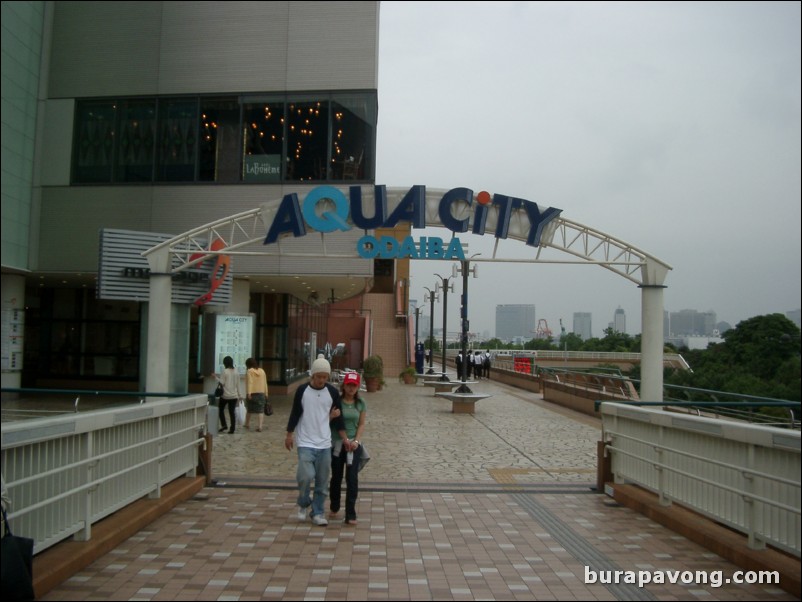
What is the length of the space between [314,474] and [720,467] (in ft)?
12.7

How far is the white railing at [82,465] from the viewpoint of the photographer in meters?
5.26

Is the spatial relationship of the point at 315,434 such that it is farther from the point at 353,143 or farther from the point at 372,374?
the point at 372,374

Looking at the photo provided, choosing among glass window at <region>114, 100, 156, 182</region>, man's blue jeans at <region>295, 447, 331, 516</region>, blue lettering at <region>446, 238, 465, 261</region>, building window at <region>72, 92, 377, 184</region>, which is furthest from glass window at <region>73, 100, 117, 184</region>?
man's blue jeans at <region>295, 447, 331, 516</region>

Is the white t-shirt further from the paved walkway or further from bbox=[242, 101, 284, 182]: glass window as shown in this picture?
bbox=[242, 101, 284, 182]: glass window

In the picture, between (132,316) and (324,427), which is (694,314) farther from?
(132,316)

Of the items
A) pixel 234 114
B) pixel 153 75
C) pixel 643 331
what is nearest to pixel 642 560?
pixel 643 331

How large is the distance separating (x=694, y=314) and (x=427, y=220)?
6585 millimetres

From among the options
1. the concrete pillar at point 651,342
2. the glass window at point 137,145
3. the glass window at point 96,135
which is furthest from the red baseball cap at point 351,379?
the glass window at point 96,135

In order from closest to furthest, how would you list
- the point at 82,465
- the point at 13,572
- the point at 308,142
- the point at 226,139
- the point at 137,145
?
the point at 13,572 → the point at 82,465 → the point at 308,142 → the point at 226,139 → the point at 137,145

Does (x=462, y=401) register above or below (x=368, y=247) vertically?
below

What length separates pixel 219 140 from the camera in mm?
20547

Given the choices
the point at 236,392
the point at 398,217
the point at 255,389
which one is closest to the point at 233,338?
the point at 255,389

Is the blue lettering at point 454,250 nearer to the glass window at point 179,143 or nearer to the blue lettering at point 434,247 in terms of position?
the blue lettering at point 434,247

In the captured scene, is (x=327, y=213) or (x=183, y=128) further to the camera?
(x=183, y=128)
